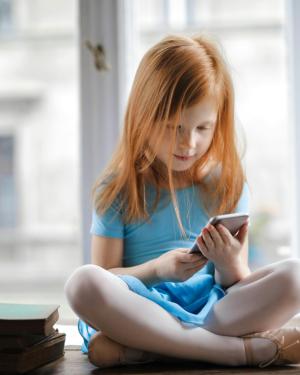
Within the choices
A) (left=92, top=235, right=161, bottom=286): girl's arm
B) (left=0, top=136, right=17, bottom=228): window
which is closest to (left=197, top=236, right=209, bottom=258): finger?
(left=92, top=235, right=161, bottom=286): girl's arm

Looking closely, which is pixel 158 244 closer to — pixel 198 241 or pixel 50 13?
pixel 198 241

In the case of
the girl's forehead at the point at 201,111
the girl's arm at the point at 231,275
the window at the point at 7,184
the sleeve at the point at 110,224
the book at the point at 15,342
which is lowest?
the window at the point at 7,184

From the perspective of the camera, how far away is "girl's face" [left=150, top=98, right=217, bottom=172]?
1376mm

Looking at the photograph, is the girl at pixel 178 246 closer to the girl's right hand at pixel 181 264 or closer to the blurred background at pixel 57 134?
the girl's right hand at pixel 181 264

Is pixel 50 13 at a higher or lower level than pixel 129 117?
higher

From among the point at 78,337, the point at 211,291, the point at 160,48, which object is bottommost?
the point at 78,337

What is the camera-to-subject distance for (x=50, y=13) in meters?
3.27

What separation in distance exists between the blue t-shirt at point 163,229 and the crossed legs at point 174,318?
23 cm

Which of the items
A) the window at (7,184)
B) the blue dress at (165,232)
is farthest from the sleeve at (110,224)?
the window at (7,184)

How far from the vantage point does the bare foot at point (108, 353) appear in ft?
4.15

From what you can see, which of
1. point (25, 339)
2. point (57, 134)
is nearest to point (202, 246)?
point (25, 339)

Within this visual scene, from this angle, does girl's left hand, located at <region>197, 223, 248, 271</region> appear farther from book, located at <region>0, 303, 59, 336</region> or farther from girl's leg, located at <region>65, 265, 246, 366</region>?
book, located at <region>0, 303, 59, 336</region>

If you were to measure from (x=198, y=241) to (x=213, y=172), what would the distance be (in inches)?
10.7

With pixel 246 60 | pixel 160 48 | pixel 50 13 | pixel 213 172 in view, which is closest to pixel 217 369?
pixel 213 172
